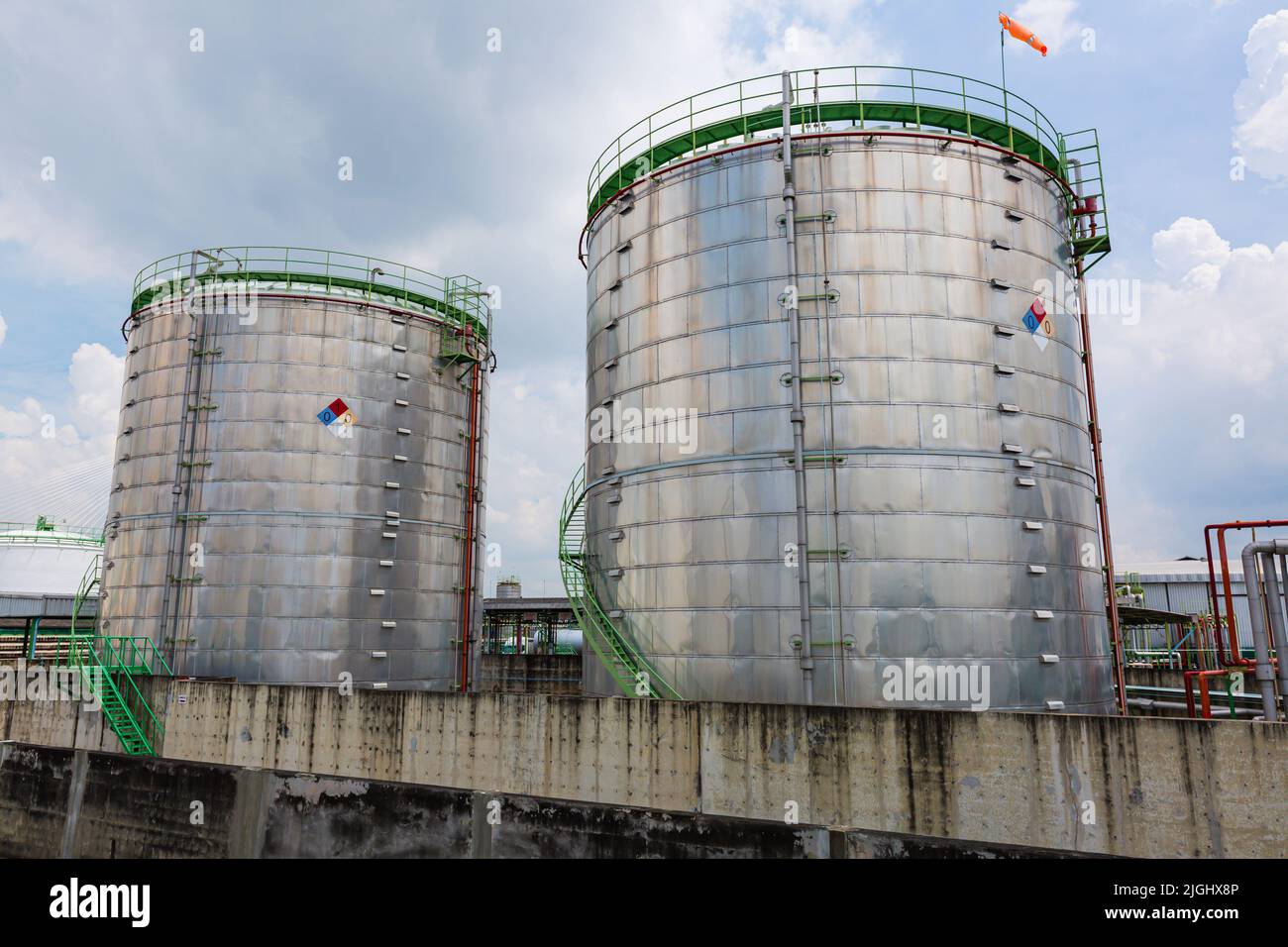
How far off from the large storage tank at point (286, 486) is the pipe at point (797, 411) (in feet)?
45.3

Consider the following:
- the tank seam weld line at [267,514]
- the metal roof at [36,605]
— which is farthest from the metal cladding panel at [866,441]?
the metal roof at [36,605]

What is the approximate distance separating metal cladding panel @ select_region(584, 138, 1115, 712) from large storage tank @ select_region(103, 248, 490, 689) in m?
9.34

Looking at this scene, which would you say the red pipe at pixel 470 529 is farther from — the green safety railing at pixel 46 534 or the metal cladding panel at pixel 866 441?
the green safety railing at pixel 46 534

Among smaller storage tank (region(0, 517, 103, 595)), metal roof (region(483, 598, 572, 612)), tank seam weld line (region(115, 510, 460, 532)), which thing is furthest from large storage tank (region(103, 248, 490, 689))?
smaller storage tank (region(0, 517, 103, 595))

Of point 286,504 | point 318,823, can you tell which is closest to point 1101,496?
point 318,823

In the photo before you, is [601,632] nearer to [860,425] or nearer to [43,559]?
[860,425]

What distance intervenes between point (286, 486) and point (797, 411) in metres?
15.4

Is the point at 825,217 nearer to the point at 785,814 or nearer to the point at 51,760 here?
the point at 785,814

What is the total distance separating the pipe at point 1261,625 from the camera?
12.7 m

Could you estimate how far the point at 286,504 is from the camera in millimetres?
22016

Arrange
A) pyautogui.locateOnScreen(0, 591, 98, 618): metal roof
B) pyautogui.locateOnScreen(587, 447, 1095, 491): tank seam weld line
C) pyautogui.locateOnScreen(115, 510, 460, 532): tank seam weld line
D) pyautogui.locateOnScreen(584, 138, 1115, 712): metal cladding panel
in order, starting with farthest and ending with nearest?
pyautogui.locateOnScreen(0, 591, 98, 618): metal roof, pyautogui.locateOnScreen(115, 510, 460, 532): tank seam weld line, pyautogui.locateOnScreen(587, 447, 1095, 491): tank seam weld line, pyautogui.locateOnScreen(584, 138, 1115, 712): metal cladding panel

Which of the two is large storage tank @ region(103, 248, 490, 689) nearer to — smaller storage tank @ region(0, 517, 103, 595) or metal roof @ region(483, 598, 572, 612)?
metal roof @ region(483, 598, 572, 612)

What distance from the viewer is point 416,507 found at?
24.1 meters

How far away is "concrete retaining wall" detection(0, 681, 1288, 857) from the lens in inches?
394
